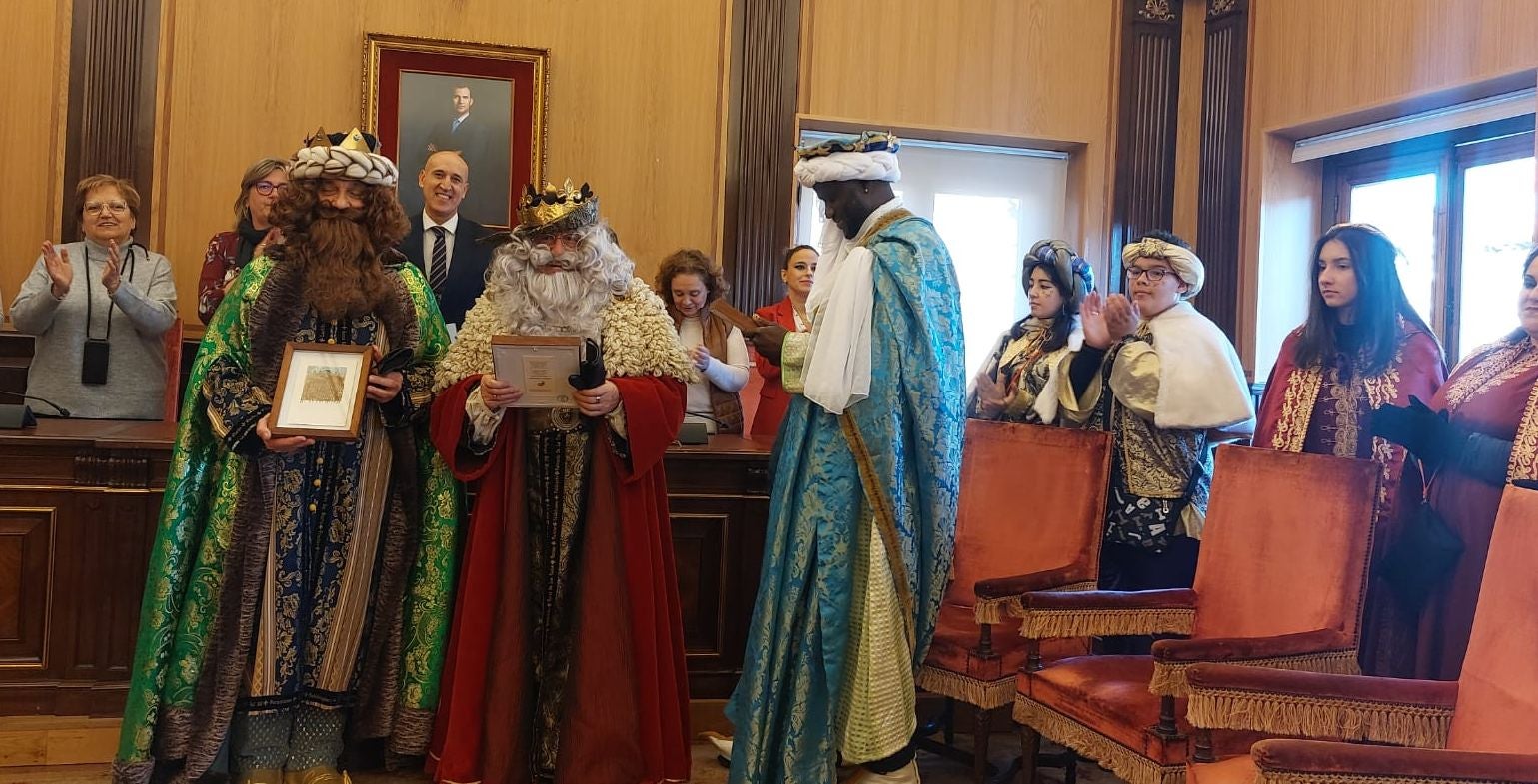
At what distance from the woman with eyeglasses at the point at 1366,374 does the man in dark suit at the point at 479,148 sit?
3.94 meters

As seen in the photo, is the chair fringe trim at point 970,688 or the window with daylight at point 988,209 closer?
the chair fringe trim at point 970,688

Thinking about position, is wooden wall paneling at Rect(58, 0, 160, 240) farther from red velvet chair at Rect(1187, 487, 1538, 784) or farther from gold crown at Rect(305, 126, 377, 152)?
red velvet chair at Rect(1187, 487, 1538, 784)

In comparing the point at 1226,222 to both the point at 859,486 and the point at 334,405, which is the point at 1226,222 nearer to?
the point at 859,486

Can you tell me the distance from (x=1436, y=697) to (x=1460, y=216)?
12.6 ft

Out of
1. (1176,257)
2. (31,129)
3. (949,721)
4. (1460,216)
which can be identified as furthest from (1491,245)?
(31,129)

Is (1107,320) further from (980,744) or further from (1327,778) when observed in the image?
(1327,778)

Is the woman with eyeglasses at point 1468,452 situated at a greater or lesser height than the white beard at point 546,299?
lesser

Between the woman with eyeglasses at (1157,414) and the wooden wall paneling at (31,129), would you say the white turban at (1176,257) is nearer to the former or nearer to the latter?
the woman with eyeglasses at (1157,414)

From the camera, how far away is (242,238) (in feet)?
14.1

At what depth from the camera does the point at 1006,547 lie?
360 cm

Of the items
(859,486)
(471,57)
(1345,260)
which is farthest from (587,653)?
(471,57)

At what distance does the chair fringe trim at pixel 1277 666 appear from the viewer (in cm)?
253

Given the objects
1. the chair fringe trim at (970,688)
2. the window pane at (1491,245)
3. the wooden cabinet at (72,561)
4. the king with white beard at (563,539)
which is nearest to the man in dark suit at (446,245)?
the king with white beard at (563,539)

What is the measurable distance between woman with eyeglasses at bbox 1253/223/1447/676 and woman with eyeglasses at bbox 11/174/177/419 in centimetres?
387
